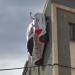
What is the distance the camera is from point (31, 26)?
905 inches

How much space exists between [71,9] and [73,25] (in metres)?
0.99

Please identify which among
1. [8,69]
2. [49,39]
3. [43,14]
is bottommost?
[8,69]

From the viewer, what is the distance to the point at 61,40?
20.2 metres

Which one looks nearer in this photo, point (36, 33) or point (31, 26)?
point (36, 33)

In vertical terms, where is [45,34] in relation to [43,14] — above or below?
below

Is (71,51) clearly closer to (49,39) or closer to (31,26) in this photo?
(49,39)

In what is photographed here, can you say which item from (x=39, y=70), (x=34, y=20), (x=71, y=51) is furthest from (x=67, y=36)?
(x=39, y=70)

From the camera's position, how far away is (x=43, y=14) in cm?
2253

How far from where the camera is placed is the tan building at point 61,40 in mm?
19609

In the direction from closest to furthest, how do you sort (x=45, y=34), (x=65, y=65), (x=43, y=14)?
(x=65, y=65) < (x=45, y=34) < (x=43, y=14)

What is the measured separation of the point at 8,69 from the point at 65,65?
3500 millimetres

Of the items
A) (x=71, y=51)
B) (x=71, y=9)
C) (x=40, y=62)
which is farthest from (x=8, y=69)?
(x=71, y=9)

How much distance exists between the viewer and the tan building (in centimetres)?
1961

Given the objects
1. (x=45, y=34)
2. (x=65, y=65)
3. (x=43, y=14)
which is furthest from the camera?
(x=43, y=14)
